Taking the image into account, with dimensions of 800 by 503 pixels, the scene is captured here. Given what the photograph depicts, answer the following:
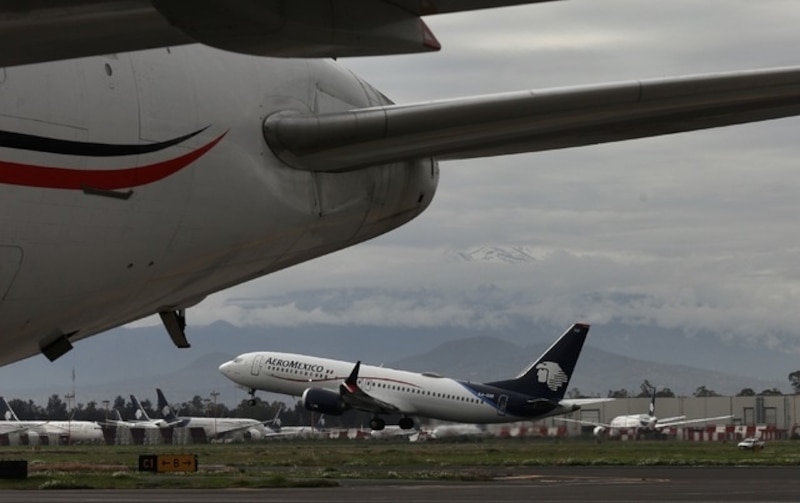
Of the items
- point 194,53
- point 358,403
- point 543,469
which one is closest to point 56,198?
point 194,53

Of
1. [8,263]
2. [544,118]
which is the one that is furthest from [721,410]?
[8,263]

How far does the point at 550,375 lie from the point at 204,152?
8873 cm

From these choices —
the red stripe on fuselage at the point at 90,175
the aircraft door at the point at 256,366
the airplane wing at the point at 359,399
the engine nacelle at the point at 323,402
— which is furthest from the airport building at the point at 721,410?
the red stripe on fuselage at the point at 90,175

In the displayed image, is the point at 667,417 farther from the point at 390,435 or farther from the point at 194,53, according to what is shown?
the point at 194,53

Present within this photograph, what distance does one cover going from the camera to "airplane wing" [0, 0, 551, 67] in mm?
4547

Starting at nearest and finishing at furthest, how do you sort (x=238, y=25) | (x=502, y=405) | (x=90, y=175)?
(x=238, y=25), (x=90, y=175), (x=502, y=405)

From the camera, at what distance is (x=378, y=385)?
9712 cm

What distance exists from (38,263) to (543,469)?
44.9 m

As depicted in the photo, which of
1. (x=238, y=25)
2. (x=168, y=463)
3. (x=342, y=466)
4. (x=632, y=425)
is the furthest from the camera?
(x=632, y=425)

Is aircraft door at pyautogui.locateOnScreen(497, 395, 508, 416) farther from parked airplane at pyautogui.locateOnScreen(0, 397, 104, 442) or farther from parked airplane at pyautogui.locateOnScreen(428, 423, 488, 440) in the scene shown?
parked airplane at pyautogui.locateOnScreen(0, 397, 104, 442)

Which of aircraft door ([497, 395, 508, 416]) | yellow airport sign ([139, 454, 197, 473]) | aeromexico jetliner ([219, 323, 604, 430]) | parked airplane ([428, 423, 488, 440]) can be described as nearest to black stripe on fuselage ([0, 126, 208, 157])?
yellow airport sign ([139, 454, 197, 473])

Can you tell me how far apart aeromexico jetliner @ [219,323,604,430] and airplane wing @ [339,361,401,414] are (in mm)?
91

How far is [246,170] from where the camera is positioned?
1011 cm

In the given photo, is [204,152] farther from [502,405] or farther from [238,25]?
[502,405]
